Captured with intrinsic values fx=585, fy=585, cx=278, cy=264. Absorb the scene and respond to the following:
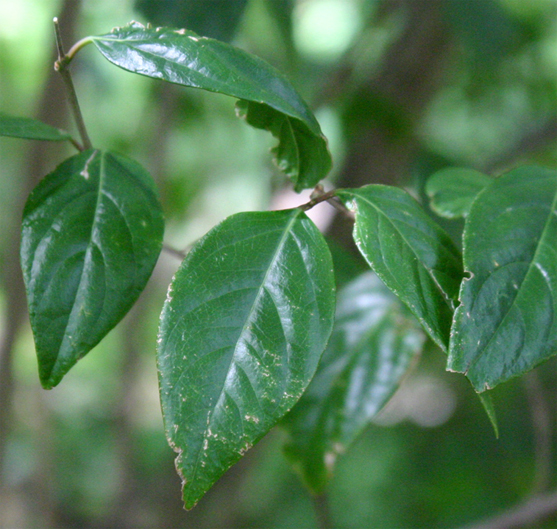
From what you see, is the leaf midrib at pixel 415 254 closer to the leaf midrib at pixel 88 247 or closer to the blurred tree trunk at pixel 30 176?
the leaf midrib at pixel 88 247

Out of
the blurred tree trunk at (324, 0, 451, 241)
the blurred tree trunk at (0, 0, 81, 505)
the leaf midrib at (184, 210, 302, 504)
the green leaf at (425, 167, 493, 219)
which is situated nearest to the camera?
the leaf midrib at (184, 210, 302, 504)

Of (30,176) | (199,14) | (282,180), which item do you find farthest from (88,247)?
(282,180)

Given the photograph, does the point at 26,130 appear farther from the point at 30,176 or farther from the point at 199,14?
the point at 30,176

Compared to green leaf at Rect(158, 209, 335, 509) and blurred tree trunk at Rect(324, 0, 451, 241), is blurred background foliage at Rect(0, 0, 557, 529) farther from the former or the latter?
green leaf at Rect(158, 209, 335, 509)

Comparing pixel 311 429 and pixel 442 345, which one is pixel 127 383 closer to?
pixel 311 429

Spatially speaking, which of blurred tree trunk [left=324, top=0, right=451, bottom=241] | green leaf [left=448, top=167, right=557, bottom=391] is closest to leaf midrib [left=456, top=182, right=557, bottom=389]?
green leaf [left=448, top=167, right=557, bottom=391]

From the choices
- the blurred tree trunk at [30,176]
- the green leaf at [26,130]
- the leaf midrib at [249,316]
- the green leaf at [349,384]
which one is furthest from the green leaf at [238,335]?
the blurred tree trunk at [30,176]

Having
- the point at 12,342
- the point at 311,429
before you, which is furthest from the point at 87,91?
the point at 311,429
